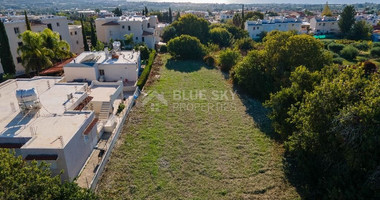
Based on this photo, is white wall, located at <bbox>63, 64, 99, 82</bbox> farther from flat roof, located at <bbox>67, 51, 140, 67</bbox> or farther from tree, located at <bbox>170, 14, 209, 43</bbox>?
tree, located at <bbox>170, 14, 209, 43</bbox>

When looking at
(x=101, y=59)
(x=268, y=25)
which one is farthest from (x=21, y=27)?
(x=268, y=25)

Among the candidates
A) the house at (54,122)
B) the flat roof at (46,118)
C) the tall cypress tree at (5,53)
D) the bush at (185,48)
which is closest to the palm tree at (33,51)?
the house at (54,122)

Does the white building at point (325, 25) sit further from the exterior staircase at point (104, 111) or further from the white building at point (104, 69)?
the exterior staircase at point (104, 111)

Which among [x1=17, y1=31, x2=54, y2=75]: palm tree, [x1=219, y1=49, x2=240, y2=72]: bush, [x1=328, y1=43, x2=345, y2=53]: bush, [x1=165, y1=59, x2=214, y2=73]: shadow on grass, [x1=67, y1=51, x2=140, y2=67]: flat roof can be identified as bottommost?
[x1=328, y1=43, x2=345, y2=53]: bush

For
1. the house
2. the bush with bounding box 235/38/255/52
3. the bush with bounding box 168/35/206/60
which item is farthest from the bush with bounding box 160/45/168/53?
the house

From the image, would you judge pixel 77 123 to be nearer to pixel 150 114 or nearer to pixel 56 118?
pixel 56 118

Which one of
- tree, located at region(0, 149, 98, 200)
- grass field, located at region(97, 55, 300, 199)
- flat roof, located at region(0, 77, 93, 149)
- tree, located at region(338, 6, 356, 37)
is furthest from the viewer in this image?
tree, located at region(338, 6, 356, 37)
